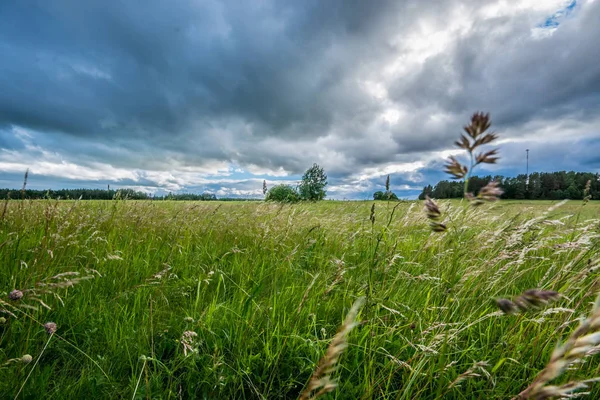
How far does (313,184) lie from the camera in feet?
213

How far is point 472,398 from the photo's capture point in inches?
63.5

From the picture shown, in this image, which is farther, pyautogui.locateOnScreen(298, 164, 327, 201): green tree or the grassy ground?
pyautogui.locateOnScreen(298, 164, 327, 201): green tree

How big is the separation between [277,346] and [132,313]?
1.22 metres

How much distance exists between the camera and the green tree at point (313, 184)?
61434 mm

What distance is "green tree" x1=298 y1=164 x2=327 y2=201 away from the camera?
6143cm

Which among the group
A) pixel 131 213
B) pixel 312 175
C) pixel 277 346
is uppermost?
pixel 312 175

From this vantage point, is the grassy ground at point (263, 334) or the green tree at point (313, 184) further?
the green tree at point (313, 184)

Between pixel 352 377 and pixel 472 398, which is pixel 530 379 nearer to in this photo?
pixel 472 398

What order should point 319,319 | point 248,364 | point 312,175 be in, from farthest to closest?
point 312,175
point 319,319
point 248,364

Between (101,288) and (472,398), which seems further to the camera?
(101,288)

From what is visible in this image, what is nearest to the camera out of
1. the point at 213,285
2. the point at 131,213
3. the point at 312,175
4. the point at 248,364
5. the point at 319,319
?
the point at 248,364

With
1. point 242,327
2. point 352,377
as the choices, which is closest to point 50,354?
point 242,327

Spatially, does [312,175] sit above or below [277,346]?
above

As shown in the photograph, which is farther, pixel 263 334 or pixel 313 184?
pixel 313 184
